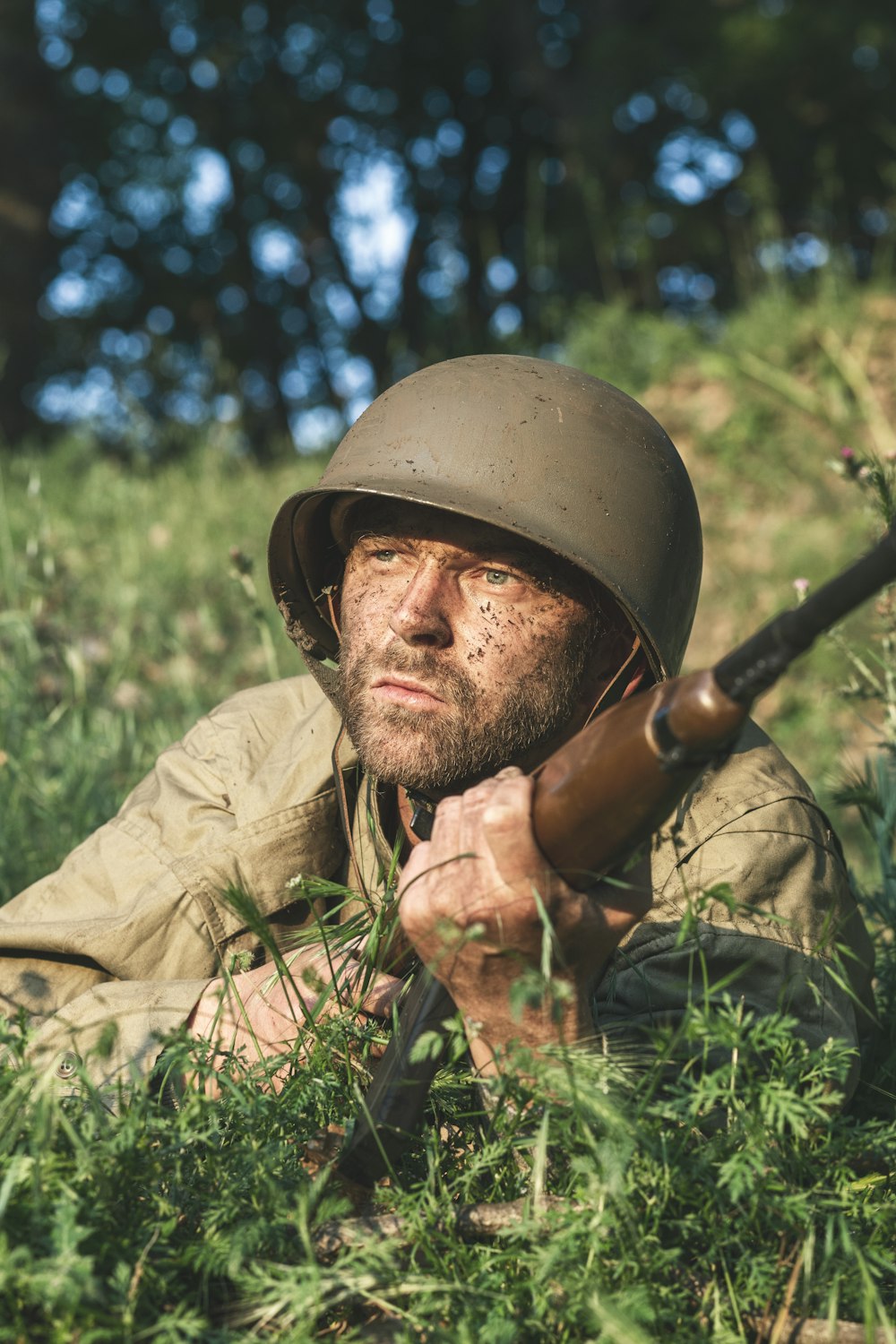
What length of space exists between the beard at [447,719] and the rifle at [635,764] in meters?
0.89

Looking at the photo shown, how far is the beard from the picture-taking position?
108 inches

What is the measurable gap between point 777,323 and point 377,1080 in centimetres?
799

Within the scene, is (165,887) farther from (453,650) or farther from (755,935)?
(755,935)

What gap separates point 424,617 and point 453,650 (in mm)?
101

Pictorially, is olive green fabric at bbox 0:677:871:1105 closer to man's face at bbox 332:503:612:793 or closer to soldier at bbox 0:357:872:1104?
soldier at bbox 0:357:872:1104

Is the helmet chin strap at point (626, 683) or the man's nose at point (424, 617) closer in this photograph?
the man's nose at point (424, 617)

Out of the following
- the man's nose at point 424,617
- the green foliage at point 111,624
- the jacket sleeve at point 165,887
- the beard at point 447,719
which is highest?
the man's nose at point 424,617

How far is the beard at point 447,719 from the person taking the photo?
2734 mm

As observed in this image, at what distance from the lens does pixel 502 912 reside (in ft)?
5.70

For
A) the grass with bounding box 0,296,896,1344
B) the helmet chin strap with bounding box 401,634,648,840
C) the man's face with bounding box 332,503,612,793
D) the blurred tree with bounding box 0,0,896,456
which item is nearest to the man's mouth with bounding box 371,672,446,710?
the man's face with bounding box 332,503,612,793

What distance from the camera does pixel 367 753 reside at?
9.06 ft

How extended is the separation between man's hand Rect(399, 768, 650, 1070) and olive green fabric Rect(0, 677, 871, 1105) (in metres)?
0.32

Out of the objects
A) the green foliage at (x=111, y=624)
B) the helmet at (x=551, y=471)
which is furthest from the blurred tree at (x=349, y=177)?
the helmet at (x=551, y=471)

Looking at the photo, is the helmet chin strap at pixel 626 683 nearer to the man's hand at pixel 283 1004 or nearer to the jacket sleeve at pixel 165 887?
the jacket sleeve at pixel 165 887
